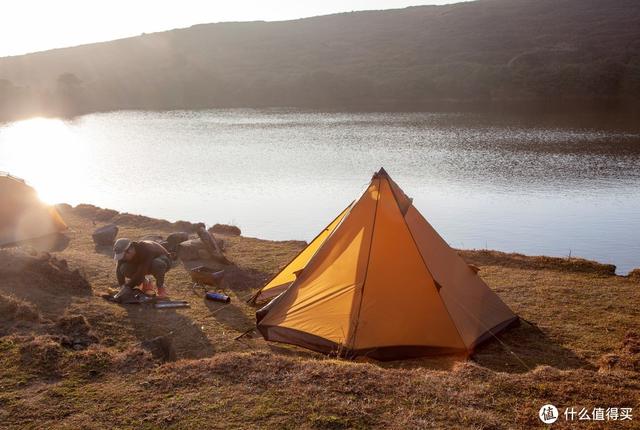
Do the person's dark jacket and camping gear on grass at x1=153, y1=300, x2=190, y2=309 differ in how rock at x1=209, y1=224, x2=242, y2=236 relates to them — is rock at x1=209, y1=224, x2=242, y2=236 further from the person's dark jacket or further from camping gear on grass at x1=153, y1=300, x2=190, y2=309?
camping gear on grass at x1=153, y1=300, x2=190, y2=309

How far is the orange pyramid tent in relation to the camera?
877 centimetres

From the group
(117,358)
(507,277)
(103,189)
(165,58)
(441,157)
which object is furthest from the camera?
(165,58)

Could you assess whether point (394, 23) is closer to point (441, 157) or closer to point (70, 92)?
point (70, 92)

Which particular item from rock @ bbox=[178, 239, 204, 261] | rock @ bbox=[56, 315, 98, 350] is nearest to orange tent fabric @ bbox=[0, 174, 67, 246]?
rock @ bbox=[178, 239, 204, 261]

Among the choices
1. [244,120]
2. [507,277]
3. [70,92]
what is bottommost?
[507,277]

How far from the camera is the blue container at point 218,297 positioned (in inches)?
431

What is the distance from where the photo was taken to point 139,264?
1106cm

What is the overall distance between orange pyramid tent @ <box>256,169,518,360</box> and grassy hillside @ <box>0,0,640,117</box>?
64414 millimetres

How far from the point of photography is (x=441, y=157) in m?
38.5

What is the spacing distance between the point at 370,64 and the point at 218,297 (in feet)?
310

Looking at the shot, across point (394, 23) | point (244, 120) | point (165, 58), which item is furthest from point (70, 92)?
point (394, 23)

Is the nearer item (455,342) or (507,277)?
(455,342)

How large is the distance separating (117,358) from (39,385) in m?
0.96

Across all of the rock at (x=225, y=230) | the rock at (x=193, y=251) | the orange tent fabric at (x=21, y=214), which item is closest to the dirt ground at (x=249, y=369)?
the rock at (x=193, y=251)
